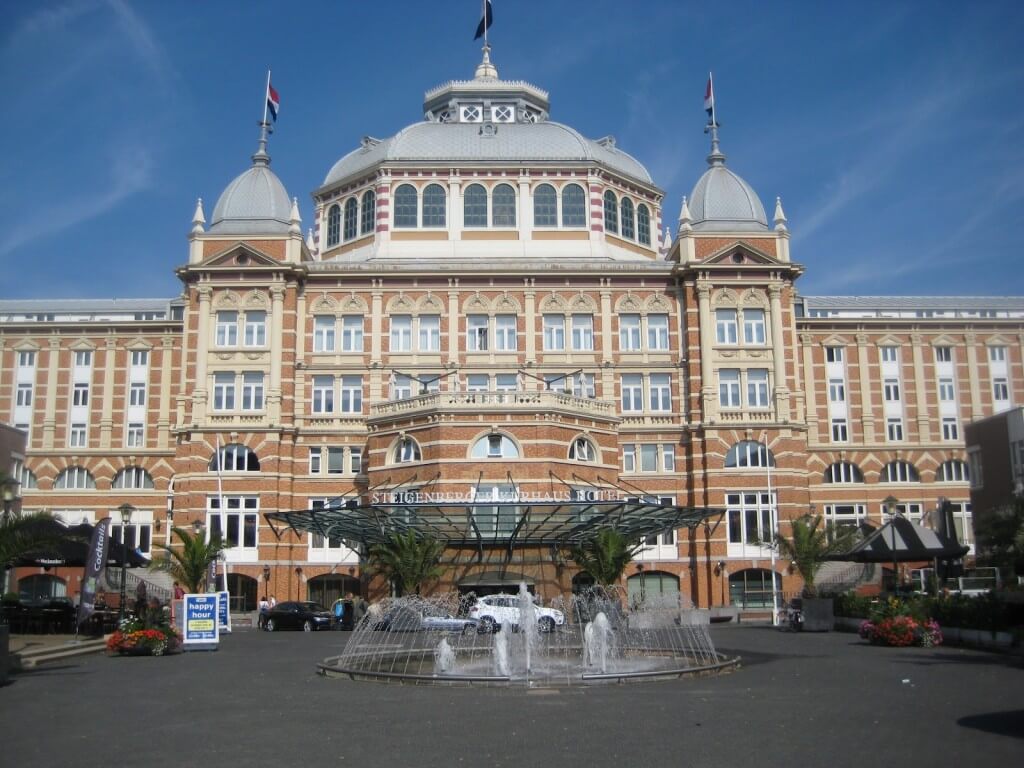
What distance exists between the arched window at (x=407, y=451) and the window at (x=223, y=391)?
10308mm

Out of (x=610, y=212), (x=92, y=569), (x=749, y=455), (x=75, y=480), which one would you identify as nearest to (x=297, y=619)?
(x=92, y=569)

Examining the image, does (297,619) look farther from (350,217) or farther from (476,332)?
(350,217)

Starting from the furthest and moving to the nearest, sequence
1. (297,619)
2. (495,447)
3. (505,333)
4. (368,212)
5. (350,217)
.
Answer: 1. (350,217)
2. (368,212)
3. (505,333)
4. (495,447)
5. (297,619)

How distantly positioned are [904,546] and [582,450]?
1599cm

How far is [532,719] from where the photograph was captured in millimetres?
16500

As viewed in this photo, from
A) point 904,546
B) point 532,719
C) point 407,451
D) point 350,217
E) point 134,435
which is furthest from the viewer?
point 134,435

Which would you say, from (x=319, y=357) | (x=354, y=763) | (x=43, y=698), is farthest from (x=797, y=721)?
(x=319, y=357)

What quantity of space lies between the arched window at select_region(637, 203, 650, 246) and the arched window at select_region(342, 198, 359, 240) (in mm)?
16913

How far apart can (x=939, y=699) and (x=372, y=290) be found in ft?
140

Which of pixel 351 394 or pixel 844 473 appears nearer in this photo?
pixel 351 394

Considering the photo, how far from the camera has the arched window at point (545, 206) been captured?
59.9 m

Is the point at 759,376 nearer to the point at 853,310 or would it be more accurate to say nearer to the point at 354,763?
the point at 853,310

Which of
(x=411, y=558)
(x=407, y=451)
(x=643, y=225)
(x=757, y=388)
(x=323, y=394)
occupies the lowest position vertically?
(x=411, y=558)

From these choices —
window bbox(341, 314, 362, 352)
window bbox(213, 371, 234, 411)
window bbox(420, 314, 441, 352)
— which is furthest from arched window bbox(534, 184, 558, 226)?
window bbox(213, 371, 234, 411)
